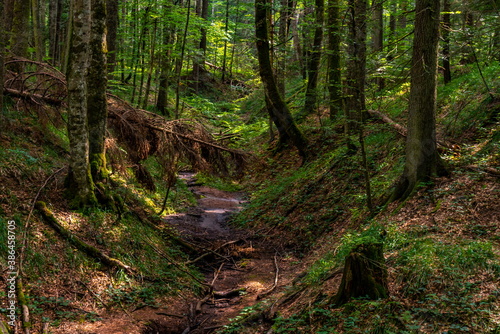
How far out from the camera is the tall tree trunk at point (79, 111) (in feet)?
22.3

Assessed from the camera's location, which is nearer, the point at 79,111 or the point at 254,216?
the point at 79,111

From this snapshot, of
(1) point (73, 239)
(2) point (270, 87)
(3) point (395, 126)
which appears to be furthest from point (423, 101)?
(2) point (270, 87)

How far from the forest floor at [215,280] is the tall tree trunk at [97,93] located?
3202mm

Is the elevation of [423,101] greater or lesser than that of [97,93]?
greater

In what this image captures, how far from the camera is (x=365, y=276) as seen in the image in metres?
4.74

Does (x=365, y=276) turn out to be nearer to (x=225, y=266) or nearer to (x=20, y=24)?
(x=225, y=266)

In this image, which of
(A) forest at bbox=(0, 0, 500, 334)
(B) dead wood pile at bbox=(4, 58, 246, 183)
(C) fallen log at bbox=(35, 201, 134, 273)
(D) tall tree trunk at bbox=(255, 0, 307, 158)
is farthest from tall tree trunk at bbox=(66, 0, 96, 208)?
(D) tall tree trunk at bbox=(255, 0, 307, 158)

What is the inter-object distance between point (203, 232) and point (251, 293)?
4023mm

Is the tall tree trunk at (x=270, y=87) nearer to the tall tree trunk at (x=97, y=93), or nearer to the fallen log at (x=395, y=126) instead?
the fallen log at (x=395, y=126)

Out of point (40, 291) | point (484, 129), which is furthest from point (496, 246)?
point (40, 291)

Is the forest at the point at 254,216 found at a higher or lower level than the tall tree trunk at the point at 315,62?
lower

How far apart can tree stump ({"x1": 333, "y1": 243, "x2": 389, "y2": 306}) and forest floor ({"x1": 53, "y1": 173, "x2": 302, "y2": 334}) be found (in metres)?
2.31

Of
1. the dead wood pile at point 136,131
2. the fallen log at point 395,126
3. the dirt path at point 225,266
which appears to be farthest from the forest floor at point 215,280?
the fallen log at point 395,126

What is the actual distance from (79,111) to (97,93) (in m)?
1.01
